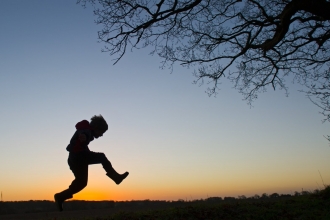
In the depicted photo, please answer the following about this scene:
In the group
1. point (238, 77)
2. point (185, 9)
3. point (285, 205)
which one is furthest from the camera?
point (238, 77)

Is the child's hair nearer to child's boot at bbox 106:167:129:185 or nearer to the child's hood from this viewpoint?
the child's hood

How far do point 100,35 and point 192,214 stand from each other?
4967mm

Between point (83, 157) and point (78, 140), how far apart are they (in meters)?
0.34

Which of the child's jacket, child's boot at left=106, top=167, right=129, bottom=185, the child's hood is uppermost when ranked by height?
the child's hood

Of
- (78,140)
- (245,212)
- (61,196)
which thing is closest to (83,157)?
(78,140)

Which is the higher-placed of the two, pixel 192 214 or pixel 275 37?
pixel 275 37

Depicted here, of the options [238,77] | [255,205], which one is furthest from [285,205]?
[238,77]

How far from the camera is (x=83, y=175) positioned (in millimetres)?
6434

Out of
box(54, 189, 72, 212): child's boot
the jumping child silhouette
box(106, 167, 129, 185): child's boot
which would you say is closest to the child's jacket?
the jumping child silhouette

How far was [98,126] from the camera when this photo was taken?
243 inches

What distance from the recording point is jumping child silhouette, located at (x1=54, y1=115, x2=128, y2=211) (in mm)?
6105

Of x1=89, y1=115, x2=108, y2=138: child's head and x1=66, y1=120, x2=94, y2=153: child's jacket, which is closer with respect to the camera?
x1=66, y1=120, x2=94, y2=153: child's jacket

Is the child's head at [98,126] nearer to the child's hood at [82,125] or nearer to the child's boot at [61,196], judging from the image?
the child's hood at [82,125]

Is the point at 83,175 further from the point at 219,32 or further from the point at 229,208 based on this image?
the point at 219,32
